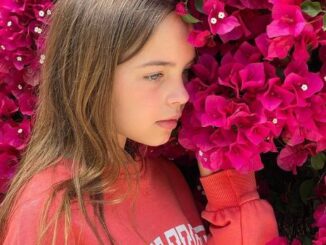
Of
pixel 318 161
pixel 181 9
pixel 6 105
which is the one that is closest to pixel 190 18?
pixel 181 9

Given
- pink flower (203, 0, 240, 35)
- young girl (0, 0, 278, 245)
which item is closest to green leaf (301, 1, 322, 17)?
pink flower (203, 0, 240, 35)

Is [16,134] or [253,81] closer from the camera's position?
[253,81]

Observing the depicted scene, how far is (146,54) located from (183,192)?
0.40 metres

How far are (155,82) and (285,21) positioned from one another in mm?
258

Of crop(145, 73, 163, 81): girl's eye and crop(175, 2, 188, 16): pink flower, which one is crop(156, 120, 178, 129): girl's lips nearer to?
crop(145, 73, 163, 81): girl's eye

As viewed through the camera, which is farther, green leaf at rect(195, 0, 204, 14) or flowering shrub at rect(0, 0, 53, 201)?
flowering shrub at rect(0, 0, 53, 201)

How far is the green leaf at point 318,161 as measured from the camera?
1048mm

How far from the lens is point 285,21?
868 mm

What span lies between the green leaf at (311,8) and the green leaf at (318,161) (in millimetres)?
289

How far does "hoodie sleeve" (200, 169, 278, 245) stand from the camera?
1.14m

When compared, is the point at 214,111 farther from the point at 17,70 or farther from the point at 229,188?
the point at 17,70

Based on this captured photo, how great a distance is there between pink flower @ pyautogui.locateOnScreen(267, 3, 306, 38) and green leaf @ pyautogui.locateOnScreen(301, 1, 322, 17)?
17 millimetres

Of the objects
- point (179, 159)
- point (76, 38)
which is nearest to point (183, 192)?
point (179, 159)

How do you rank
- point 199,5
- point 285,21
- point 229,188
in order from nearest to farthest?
1. point 285,21
2. point 199,5
3. point 229,188
